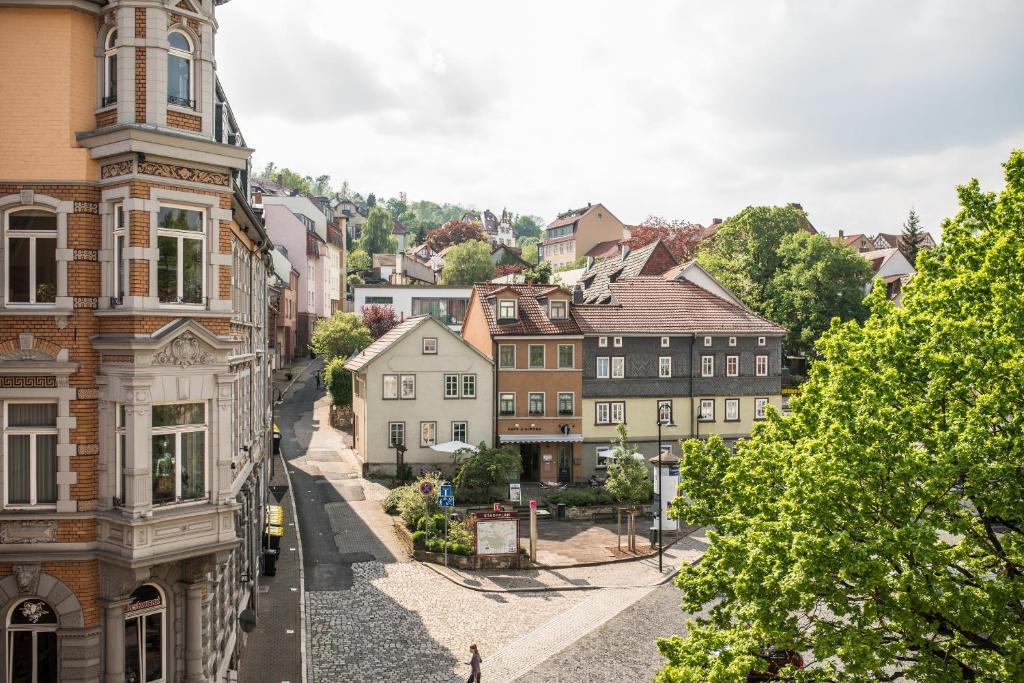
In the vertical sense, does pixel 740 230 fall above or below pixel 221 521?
above

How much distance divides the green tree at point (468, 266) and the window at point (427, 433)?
45961 millimetres

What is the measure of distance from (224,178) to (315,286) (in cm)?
7821

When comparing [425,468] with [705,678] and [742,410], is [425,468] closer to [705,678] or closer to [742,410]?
[742,410]

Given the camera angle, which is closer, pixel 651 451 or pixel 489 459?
pixel 489 459

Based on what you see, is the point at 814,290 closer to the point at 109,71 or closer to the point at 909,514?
the point at 909,514

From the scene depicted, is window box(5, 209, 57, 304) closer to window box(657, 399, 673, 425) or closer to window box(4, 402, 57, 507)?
window box(4, 402, 57, 507)

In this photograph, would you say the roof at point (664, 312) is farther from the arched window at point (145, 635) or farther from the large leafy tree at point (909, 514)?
the arched window at point (145, 635)

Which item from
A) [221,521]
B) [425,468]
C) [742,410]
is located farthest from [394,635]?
[742,410]

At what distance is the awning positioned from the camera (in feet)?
150

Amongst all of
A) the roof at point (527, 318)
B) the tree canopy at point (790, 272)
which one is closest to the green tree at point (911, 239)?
the tree canopy at point (790, 272)

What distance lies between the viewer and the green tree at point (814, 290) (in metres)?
67.8

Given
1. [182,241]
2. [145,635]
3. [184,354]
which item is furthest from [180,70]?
[145,635]

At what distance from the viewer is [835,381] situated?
15.9 meters

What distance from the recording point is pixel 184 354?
584 inches
